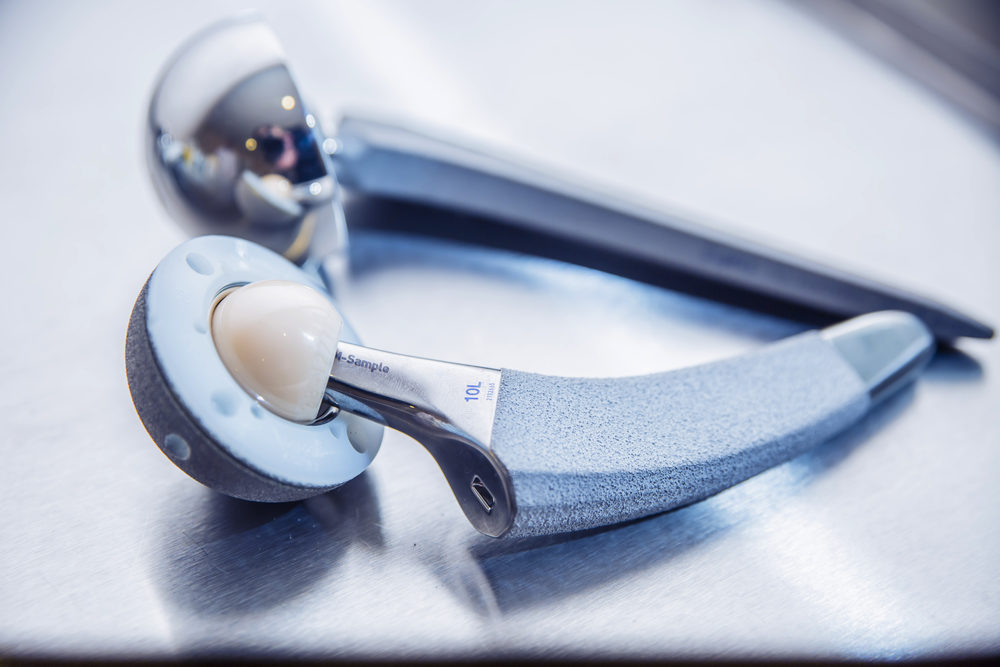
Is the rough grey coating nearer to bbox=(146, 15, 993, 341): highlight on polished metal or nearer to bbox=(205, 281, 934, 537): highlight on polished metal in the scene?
bbox=(205, 281, 934, 537): highlight on polished metal

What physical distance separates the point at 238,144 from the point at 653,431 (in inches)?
10.2

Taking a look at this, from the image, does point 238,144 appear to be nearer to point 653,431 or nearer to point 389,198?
point 389,198

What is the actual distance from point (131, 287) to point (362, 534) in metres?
0.23

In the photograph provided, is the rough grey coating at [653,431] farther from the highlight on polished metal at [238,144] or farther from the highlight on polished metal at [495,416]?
the highlight on polished metal at [238,144]

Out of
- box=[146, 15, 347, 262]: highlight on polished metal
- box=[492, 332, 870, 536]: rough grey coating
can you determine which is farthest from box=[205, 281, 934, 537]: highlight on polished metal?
box=[146, 15, 347, 262]: highlight on polished metal

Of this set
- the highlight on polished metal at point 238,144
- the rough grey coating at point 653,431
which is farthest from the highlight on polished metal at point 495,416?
the highlight on polished metal at point 238,144

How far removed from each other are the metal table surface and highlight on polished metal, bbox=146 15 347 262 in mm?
66

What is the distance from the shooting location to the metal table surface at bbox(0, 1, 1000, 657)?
29 cm

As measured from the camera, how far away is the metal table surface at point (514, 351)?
291 millimetres

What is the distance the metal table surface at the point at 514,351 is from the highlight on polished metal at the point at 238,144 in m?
0.07

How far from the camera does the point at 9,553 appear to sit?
0.30 m

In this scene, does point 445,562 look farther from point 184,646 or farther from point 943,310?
point 943,310

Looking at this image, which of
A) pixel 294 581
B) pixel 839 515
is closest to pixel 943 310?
pixel 839 515

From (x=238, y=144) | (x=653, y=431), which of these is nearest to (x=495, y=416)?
(x=653, y=431)
